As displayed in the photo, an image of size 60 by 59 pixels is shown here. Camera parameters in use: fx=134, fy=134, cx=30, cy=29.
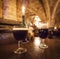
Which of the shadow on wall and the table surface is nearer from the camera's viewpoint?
the table surface

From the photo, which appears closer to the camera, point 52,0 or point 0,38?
point 0,38

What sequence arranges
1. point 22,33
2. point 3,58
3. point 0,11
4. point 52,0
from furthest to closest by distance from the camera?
point 52,0
point 0,11
point 22,33
point 3,58

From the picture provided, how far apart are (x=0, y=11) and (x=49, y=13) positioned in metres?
5.55

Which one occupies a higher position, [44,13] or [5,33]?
[44,13]

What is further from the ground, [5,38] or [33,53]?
[5,38]

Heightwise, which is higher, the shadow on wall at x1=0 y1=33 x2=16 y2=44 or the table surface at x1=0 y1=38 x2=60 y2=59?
the shadow on wall at x1=0 y1=33 x2=16 y2=44

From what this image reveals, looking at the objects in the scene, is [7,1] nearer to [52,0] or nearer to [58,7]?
[52,0]

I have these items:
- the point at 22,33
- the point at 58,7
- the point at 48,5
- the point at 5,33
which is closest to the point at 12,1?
the point at 5,33

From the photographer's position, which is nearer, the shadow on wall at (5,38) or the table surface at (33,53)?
the table surface at (33,53)

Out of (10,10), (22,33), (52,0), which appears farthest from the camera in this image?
(52,0)

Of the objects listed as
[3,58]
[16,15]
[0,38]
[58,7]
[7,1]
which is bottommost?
[3,58]

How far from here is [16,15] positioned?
536cm

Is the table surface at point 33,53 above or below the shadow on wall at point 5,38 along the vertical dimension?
below

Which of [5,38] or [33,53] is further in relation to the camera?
[5,38]
